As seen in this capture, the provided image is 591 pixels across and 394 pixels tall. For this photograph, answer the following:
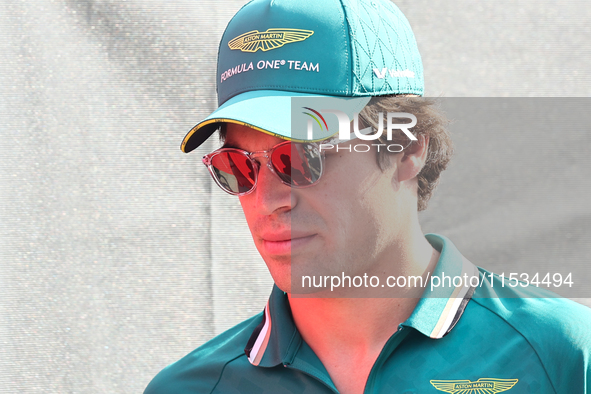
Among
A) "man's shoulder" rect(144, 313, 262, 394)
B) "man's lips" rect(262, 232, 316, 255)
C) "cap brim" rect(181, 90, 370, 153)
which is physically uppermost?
"cap brim" rect(181, 90, 370, 153)

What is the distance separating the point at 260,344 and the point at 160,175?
67 cm

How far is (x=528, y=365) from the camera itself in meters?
0.88

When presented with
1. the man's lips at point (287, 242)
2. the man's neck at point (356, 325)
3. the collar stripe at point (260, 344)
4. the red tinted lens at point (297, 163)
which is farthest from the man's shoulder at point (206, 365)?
the red tinted lens at point (297, 163)

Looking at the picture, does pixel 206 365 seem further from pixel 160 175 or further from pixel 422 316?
pixel 160 175

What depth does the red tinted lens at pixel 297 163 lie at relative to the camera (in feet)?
2.83

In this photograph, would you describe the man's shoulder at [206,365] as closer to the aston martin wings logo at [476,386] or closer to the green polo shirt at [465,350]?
the green polo shirt at [465,350]

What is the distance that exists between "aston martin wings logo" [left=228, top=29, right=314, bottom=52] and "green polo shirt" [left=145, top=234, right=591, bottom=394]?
0.46 meters

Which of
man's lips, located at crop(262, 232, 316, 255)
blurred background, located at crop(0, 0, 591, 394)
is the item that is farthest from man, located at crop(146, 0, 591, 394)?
blurred background, located at crop(0, 0, 591, 394)

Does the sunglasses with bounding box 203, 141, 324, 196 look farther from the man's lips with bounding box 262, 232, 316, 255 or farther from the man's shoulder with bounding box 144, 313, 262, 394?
the man's shoulder with bounding box 144, 313, 262, 394

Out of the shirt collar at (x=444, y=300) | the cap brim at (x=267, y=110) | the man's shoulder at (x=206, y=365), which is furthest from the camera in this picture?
the man's shoulder at (x=206, y=365)

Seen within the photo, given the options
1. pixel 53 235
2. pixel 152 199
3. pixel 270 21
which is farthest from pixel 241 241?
pixel 270 21

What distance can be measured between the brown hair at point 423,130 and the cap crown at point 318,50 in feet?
0.08

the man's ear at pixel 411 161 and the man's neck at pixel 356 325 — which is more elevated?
the man's ear at pixel 411 161

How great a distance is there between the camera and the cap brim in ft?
2.69
